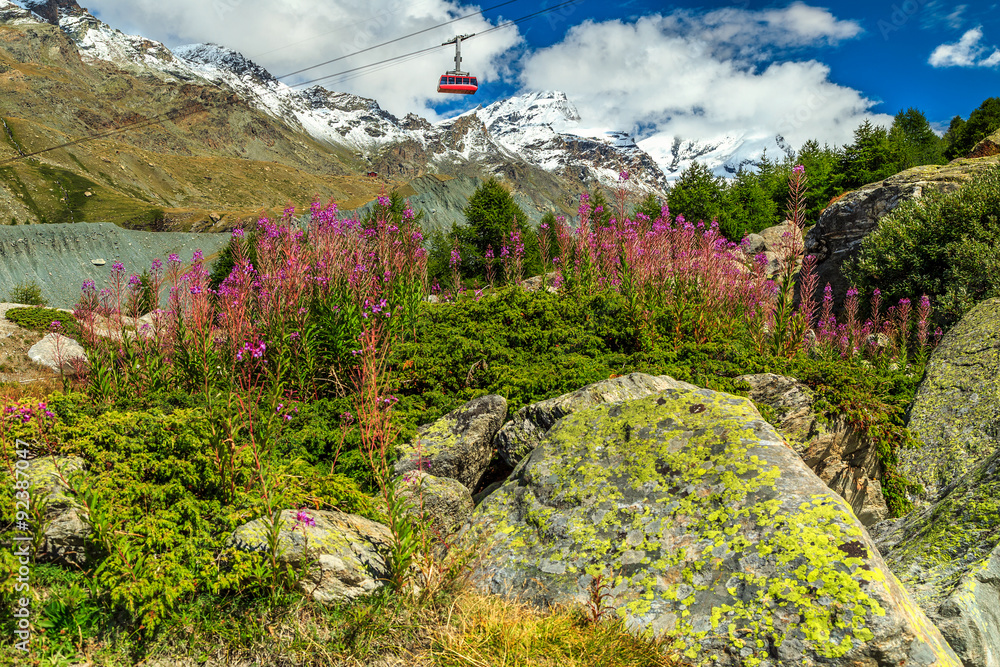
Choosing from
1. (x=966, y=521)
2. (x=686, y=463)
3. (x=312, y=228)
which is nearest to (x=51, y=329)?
(x=312, y=228)

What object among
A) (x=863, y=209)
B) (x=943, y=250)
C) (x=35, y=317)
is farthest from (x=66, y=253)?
(x=943, y=250)

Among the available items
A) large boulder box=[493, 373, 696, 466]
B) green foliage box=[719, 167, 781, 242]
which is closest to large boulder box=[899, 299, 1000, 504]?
large boulder box=[493, 373, 696, 466]

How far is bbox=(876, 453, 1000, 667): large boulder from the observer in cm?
248

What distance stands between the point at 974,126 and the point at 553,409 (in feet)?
130

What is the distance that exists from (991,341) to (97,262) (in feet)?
120

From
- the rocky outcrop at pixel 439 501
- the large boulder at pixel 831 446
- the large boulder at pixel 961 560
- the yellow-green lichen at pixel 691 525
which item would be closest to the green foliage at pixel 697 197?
the large boulder at pixel 831 446

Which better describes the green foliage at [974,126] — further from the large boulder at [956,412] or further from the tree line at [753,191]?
the large boulder at [956,412]

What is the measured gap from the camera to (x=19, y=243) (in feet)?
84.5

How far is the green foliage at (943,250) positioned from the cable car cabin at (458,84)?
12.5 m

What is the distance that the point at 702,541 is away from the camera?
2783mm

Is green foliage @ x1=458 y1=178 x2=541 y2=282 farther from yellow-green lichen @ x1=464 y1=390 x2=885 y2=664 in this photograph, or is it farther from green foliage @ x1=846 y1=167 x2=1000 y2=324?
yellow-green lichen @ x1=464 y1=390 x2=885 y2=664

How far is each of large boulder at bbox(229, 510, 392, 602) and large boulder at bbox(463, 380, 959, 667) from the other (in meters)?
0.69

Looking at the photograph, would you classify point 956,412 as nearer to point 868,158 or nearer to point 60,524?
point 60,524

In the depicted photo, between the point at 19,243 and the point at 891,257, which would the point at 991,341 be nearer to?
the point at 891,257
